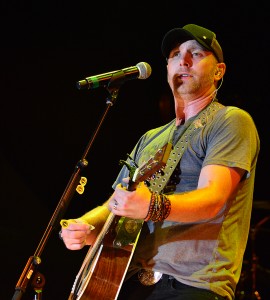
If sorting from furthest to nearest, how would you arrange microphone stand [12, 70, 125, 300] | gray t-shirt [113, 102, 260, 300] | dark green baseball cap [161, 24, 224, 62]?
dark green baseball cap [161, 24, 224, 62]
microphone stand [12, 70, 125, 300]
gray t-shirt [113, 102, 260, 300]

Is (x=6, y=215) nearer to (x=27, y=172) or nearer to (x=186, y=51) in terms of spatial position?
(x=27, y=172)

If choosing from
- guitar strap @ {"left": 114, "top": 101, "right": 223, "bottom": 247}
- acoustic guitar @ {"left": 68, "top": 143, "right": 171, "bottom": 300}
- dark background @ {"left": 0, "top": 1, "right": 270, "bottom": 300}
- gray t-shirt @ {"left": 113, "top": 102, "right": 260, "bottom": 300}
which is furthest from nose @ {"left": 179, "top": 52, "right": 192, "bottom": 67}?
dark background @ {"left": 0, "top": 1, "right": 270, "bottom": 300}

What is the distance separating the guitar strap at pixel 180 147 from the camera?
8.13 ft

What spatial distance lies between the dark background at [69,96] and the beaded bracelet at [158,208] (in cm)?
304

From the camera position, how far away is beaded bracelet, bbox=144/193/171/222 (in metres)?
2.03

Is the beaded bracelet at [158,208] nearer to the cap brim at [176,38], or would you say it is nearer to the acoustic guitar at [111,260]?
the acoustic guitar at [111,260]

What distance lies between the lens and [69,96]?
5.31 metres

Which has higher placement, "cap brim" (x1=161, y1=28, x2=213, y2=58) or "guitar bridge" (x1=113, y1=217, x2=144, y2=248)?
"cap brim" (x1=161, y1=28, x2=213, y2=58)

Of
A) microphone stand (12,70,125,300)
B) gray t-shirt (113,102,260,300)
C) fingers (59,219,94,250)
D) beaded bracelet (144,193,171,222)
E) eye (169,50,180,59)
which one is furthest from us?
eye (169,50,180,59)

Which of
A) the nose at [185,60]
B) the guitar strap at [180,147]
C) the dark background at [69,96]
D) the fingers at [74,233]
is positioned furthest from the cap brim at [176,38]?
the dark background at [69,96]

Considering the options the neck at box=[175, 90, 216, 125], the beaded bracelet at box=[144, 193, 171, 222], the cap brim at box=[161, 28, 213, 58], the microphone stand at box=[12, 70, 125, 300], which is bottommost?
the microphone stand at box=[12, 70, 125, 300]

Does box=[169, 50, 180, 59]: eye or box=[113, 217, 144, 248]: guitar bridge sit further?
box=[169, 50, 180, 59]: eye

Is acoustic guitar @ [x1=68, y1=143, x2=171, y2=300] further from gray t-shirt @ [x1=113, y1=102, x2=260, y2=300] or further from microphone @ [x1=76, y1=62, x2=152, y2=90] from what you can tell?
microphone @ [x1=76, y1=62, x2=152, y2=90]

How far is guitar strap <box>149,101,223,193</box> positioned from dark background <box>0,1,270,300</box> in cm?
273
